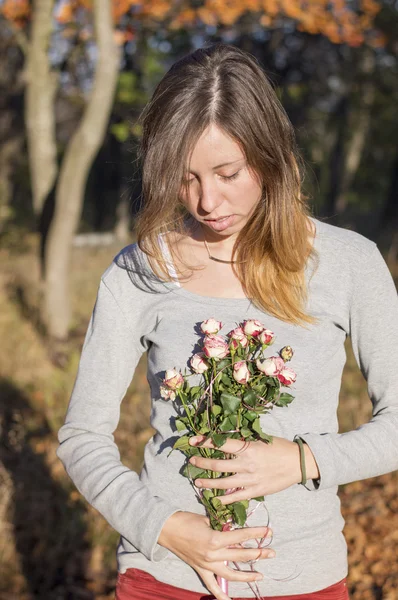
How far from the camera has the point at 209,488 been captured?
1742 mm

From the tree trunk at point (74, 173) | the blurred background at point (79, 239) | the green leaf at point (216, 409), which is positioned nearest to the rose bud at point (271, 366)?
the green leaf at point (216, 409)

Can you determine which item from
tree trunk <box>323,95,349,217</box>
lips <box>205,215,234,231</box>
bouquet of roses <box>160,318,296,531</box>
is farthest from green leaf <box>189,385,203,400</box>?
tree trunk <box>323,95,349,217</box>

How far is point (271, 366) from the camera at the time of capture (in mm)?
1604

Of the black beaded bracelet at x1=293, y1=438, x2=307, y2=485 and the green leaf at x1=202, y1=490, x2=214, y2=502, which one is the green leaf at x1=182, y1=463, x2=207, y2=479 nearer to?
the green leaf at x1=202, y1=490, x2=214, y2=502

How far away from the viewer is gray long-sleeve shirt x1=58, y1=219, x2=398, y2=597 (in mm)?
1792

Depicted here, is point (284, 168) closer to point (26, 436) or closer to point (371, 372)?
point (371, 372)

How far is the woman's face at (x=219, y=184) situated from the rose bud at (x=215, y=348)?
0.36 meters

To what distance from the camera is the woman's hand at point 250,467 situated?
66.2 inches

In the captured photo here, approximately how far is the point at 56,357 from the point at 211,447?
20.6 feet

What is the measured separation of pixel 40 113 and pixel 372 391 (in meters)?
7.44

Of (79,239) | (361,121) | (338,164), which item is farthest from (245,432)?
(361,121)

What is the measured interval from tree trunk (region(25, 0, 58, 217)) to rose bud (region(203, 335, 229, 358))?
7.10 metres

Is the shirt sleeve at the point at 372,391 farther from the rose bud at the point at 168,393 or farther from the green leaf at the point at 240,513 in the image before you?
the rose bud at the point at 168,393

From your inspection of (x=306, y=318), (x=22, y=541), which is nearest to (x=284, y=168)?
(x=306, y=318)
